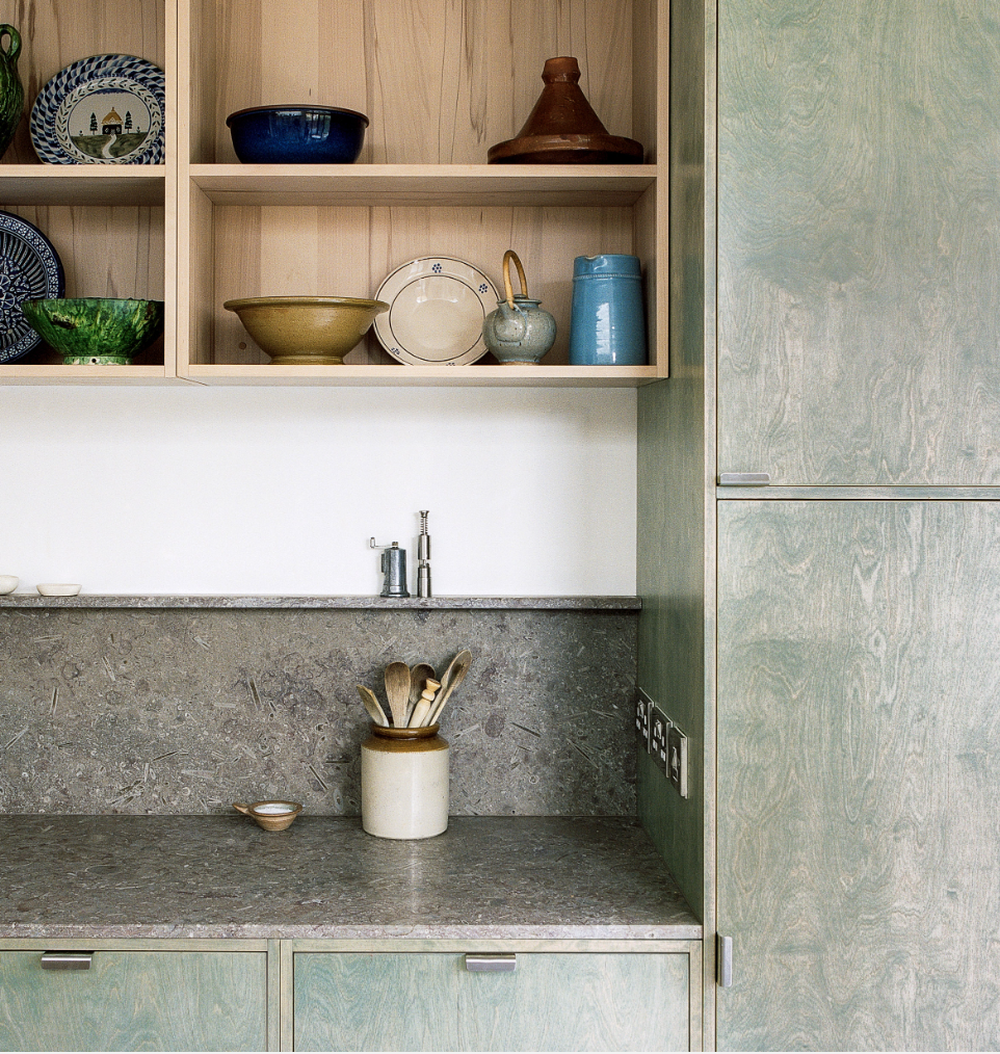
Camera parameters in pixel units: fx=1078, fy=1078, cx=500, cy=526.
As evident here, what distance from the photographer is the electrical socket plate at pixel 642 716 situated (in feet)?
6.65

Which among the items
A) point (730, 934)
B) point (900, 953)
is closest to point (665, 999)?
point (730, 934)

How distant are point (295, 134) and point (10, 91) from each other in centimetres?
53

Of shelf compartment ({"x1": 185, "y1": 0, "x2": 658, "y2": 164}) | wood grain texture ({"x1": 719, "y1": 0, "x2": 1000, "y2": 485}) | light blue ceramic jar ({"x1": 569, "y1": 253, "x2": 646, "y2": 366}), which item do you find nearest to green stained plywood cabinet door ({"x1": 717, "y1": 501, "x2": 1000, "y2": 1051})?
wood grain texture ({"x1": 719, "y1": 0, "x2": 1000, "y2": 485})

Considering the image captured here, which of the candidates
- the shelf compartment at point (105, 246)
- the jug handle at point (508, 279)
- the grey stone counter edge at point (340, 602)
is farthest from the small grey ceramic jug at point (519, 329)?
the shelf compartment at point (105, 246)

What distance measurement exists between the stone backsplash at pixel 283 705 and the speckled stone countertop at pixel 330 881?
0.19ft

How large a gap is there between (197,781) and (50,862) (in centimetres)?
34

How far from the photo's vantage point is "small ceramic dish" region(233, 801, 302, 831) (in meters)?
2.04

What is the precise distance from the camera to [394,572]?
213 centimetres

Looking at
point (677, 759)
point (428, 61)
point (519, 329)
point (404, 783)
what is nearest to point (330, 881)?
point (404, 783)

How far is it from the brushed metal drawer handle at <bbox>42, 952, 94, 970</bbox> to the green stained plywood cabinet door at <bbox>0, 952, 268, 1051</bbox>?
0.01m

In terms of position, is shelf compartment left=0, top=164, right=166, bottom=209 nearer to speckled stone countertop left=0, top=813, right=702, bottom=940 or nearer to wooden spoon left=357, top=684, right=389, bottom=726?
wooden spoon left=357, top=684, right=389, bottom=726

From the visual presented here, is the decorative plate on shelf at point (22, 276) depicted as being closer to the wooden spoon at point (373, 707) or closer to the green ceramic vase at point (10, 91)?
the green ceramic vase at point (10, 91)

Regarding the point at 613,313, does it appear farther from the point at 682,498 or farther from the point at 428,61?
the point at 428,61

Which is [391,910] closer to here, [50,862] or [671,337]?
[50,862]
